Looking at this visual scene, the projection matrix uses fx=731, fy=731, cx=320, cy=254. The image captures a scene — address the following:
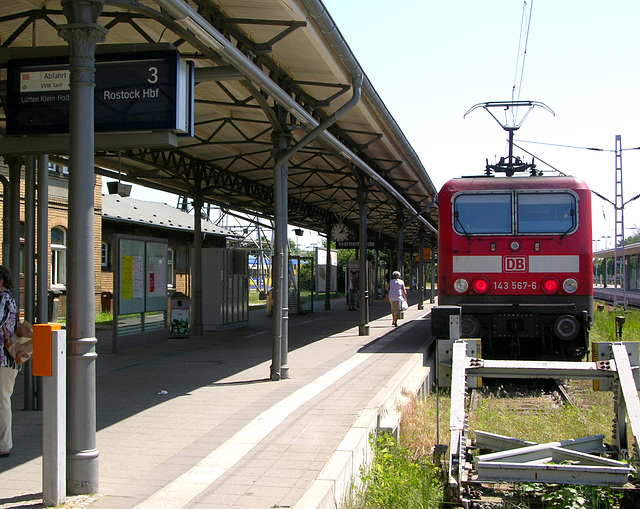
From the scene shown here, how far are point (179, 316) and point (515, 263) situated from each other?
7529 mm

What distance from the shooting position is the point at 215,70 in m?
7.39

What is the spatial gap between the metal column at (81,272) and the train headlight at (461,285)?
717 cm

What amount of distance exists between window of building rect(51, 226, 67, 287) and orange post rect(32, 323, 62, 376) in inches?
725

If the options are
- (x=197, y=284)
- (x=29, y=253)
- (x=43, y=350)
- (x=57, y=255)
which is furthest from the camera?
(x=57, y=255)

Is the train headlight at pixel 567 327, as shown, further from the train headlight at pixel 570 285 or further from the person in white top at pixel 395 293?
the person in white top at pixel 395 293

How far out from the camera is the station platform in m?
4.66

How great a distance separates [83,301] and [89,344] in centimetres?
28

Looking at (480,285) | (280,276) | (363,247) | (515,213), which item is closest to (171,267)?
(363,247)

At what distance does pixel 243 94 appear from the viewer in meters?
10.5

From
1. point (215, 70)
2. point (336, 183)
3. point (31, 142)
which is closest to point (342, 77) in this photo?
point (215, 70)

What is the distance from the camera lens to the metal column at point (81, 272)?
471 centimetres

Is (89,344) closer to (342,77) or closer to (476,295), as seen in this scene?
(342,77)


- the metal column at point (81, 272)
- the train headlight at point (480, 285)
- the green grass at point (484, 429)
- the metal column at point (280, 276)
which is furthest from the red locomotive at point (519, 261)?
the metal column at point (81, 272)

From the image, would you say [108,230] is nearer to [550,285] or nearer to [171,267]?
[171,267]
